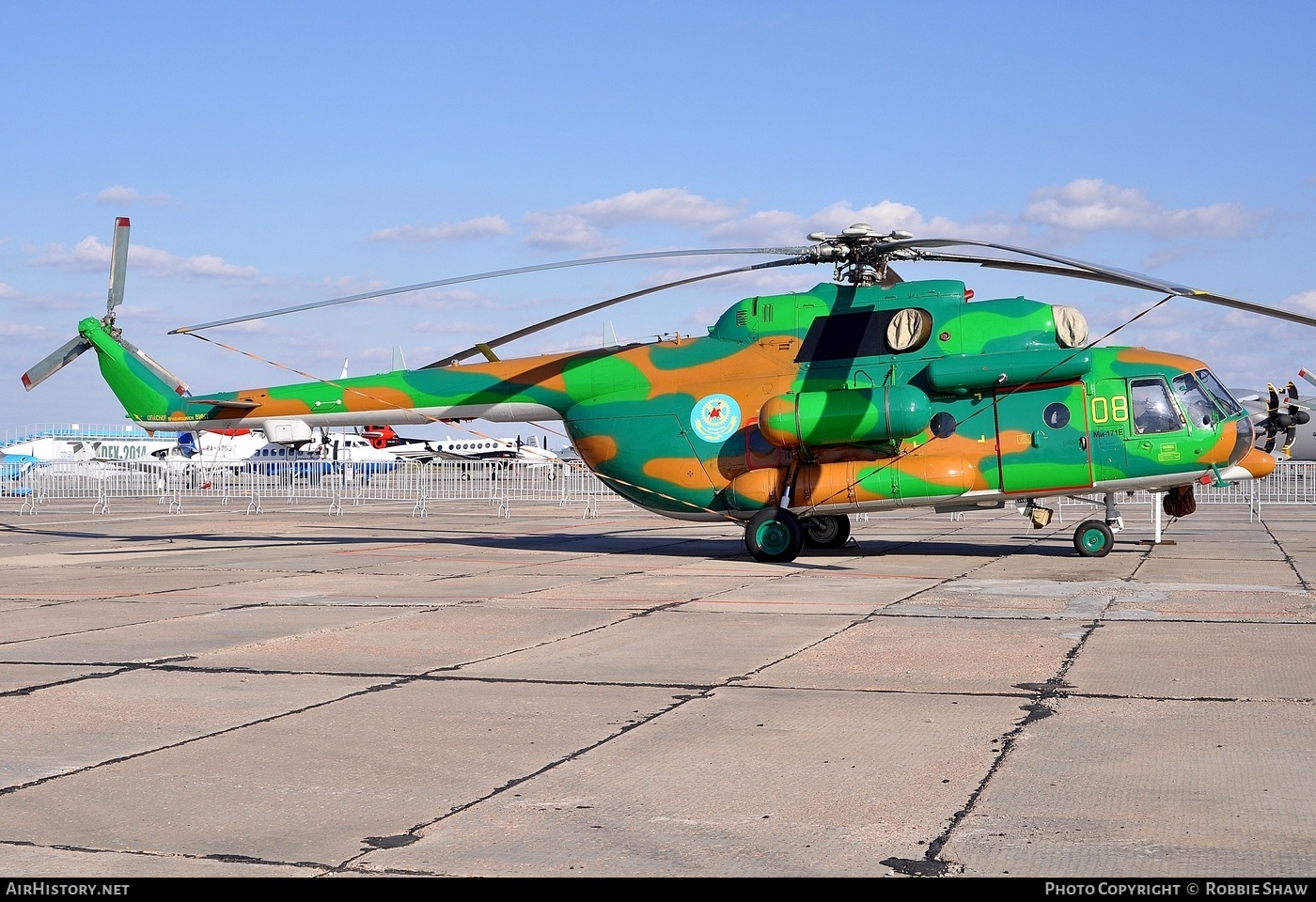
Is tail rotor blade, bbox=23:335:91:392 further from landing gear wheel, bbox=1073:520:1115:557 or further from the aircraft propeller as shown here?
the aircraft propeller

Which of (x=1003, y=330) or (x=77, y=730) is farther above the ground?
(x=1003, y=330)

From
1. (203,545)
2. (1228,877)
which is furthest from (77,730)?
(203,545)

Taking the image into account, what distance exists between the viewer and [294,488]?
51.3 meters

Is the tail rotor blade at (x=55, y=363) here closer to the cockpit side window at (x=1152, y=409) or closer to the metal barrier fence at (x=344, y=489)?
the metal barrier fence at (x=344, y=489)

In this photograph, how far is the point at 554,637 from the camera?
10.1 m

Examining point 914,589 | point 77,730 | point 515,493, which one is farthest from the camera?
point 515,493

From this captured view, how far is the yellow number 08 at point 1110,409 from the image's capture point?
15938 mm

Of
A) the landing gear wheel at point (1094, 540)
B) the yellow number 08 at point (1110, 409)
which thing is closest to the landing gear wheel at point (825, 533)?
the landing gear wheel at point (1094, 540)

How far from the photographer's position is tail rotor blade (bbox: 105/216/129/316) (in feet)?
68.7

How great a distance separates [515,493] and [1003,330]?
34787 mm

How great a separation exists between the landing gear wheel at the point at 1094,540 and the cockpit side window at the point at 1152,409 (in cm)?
211

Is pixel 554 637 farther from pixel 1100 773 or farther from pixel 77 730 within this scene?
pixel 1100 773

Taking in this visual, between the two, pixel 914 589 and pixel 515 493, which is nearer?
pixel 914 589
